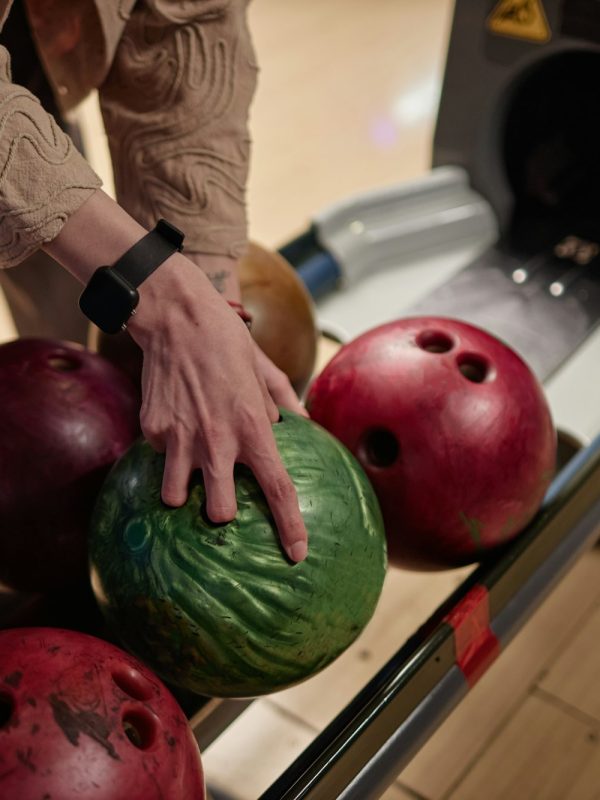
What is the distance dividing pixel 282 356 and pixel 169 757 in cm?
69

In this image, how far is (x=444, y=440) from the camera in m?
1.14

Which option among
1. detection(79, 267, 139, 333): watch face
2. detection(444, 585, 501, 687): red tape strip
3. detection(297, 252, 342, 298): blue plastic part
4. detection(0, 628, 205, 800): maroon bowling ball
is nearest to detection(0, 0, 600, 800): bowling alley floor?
detection(297, 252, 342, 298): blue plastic part

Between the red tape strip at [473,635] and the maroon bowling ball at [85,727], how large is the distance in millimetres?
372

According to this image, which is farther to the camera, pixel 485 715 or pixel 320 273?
pixel 320 273

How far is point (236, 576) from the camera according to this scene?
2.97ft

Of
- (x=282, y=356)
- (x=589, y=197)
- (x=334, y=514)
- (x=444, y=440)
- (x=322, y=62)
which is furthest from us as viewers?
(x=322, y=62)

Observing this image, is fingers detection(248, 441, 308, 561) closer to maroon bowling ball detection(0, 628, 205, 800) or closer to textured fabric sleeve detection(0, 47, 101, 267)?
maroon bowling ball detection(0, 628, 205, 800)

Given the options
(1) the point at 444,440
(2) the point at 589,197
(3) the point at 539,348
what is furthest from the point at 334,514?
(2) the point at 589,197

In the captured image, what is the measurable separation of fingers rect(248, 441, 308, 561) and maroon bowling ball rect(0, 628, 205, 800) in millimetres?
183

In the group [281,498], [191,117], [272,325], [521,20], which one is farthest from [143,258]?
[521,20]

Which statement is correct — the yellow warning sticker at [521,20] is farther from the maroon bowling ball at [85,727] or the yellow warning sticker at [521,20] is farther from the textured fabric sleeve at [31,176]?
the maroon bowling ball at [85,727]

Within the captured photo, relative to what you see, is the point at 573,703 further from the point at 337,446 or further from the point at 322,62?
the point at 322,62

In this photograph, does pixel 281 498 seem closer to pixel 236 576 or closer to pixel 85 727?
pixel 236 576

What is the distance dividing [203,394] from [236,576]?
0.18 meters
